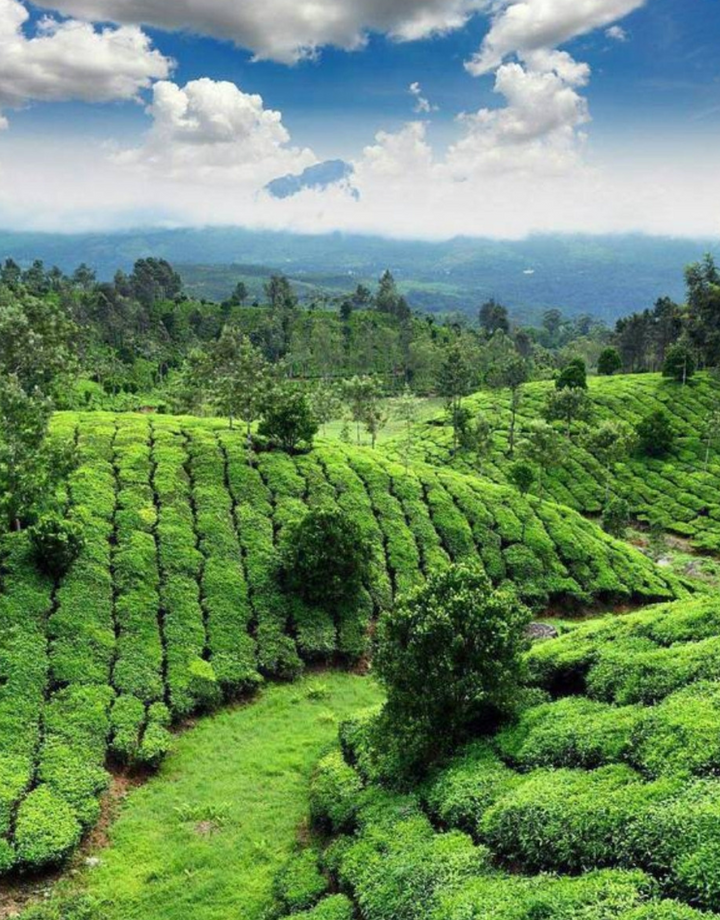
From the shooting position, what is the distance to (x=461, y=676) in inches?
1097

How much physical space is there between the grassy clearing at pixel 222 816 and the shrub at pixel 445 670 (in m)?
6.92

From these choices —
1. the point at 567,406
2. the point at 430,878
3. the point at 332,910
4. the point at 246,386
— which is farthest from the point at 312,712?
the point at 567,406

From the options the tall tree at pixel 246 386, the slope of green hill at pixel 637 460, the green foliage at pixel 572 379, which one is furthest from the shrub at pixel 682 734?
the green foliage at pixel 572 379

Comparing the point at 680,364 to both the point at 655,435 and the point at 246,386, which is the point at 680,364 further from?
the point at 246,386

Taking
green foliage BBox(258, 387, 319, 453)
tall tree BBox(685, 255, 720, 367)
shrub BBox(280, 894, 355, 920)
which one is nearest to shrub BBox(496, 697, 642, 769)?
shrub BBox(280, 894, 355, 920)

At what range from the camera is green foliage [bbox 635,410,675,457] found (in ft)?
310

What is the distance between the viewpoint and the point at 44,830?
27391 mm

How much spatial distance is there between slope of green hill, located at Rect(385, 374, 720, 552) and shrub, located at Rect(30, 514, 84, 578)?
5030 cm

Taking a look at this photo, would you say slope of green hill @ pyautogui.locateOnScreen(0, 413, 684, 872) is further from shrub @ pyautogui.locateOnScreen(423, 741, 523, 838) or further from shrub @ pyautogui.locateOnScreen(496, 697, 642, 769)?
shrub @ pyautogui.locateOnScreen(496, 697, 642, 769)

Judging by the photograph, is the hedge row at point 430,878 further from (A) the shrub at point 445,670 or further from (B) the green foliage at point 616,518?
(B) the green foliage at point 616,518

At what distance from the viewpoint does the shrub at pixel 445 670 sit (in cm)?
2769

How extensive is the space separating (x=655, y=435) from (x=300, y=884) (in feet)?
273

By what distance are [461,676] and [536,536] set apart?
104ft

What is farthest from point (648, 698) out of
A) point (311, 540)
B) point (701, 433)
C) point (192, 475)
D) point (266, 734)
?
point (701, 433)
